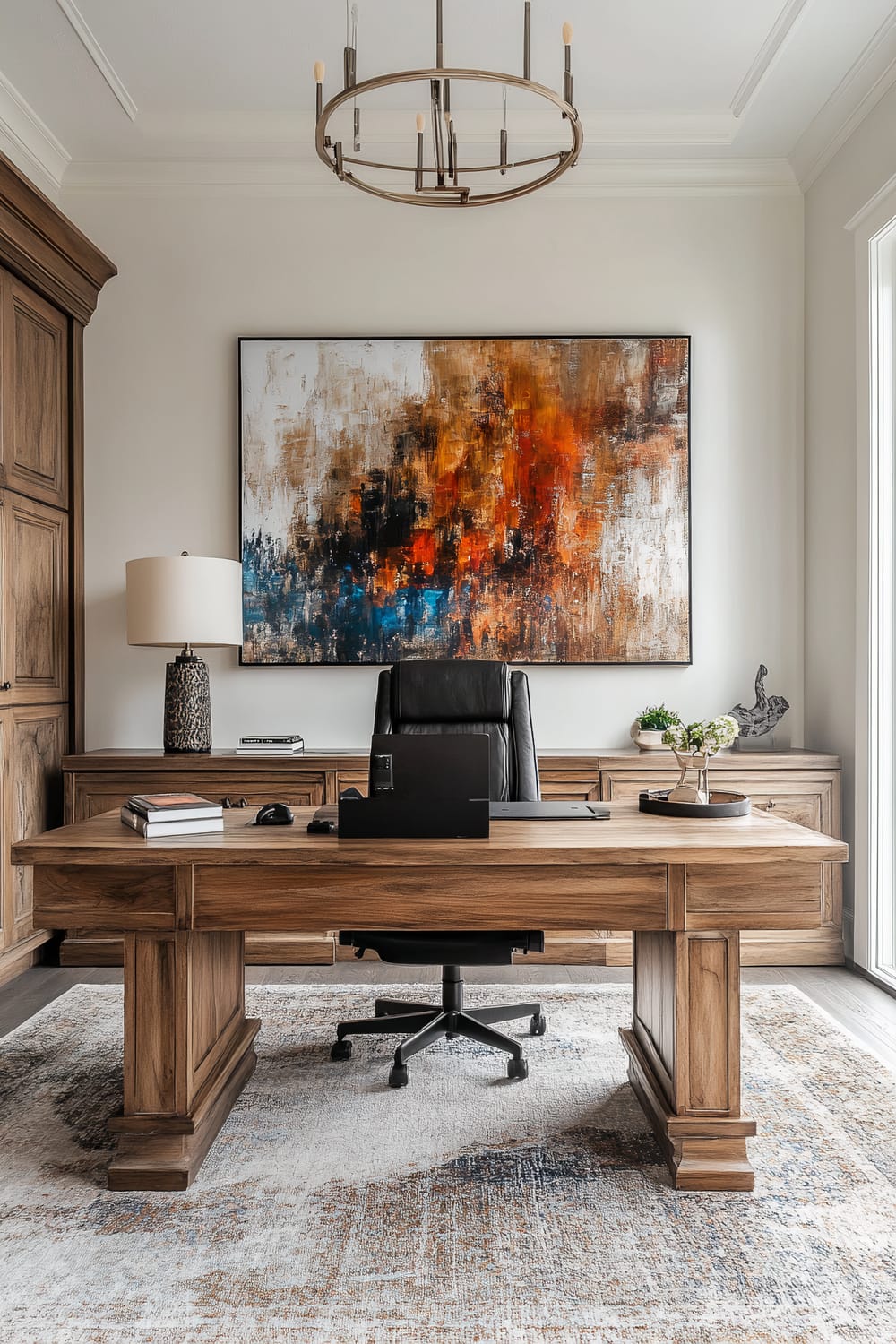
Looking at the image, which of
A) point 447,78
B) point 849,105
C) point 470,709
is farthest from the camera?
point 849,105

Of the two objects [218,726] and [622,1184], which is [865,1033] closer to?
[622,1184]

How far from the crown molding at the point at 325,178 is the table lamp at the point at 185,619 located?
177 centimetres

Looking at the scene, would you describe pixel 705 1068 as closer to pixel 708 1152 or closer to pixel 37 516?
pixel 708 1152

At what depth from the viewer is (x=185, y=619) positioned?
12.0 feet

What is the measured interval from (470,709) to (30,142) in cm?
310

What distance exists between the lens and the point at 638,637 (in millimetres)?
4105

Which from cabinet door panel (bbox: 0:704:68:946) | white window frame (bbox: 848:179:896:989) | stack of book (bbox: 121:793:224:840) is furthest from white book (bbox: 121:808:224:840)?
white window frame (bbox: 848:179:896:989)

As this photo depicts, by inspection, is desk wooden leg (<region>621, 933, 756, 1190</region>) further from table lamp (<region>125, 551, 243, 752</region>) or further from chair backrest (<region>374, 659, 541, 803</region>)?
table lamp (<region>125, 551, 243, 752</region>)

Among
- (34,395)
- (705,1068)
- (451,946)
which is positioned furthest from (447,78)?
(34,395)

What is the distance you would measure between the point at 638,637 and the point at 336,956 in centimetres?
189

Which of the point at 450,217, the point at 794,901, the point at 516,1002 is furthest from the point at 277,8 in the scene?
the point at 516,1002

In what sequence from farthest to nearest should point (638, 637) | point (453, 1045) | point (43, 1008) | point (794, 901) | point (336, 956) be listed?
point (638, 637)
point (336, 956)
point (43, 1008)
point (453, 1045)
point (794, 901)

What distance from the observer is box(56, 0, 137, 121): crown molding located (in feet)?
10.4

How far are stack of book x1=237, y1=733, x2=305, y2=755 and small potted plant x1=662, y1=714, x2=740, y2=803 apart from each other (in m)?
1.84
